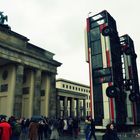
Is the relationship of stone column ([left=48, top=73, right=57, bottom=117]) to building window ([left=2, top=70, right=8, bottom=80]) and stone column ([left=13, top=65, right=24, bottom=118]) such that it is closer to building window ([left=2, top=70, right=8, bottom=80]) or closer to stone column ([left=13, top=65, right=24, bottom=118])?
stone column ([left=13, top=65, right=24, bottom=118])

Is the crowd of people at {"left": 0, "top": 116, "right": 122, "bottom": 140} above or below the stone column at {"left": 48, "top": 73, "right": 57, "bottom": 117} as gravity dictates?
below

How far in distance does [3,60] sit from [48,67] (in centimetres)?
932

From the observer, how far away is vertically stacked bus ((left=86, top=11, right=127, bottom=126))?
2802cm

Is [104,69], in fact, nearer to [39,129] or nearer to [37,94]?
[39,129]

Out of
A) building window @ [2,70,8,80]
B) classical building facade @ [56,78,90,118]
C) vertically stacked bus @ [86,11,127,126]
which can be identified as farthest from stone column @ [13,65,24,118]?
classical building facade @ [56,78,90,118]

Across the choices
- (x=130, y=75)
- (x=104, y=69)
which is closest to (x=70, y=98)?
(x=130, y=75)

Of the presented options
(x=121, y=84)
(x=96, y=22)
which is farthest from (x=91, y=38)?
(x=121, y=84)

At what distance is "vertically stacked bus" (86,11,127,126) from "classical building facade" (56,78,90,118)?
83.0 ft

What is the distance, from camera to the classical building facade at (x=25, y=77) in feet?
113

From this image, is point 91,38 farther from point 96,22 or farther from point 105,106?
point 105,106

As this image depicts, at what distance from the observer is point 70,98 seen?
6856 centimetres

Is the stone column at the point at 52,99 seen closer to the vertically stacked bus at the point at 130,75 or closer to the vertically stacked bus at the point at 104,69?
the vertically stacked bus at the point at 130,75

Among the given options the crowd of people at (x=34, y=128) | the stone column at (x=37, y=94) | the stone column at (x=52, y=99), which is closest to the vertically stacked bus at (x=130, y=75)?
the stone column at (x=52, y=99)

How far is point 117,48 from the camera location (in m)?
31.8
